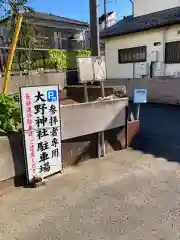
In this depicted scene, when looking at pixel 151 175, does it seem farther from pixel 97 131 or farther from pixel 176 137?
pixel 176 137

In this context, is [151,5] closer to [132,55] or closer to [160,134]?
[132,55]

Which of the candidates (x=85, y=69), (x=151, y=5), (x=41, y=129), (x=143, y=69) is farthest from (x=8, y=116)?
(x=151, y=5)

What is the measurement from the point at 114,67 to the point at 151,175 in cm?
1247

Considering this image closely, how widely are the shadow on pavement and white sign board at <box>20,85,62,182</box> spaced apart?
241 cm

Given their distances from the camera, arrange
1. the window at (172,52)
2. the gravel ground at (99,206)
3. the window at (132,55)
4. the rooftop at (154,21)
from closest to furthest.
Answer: the gravel ground at (99,206)
the window at (172,52)
the rooftop at (154,21)
the window at (132,55)

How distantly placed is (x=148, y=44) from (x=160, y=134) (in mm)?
8321

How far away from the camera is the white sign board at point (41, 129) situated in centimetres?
388

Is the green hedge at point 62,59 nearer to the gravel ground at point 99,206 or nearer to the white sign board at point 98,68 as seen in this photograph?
the white sign board at point 98,68

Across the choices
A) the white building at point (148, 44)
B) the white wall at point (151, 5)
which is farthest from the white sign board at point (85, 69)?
the white wall at point (151, 5)

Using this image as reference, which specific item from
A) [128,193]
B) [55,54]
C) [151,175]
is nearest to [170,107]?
[55,54]

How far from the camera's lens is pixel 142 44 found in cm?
1404

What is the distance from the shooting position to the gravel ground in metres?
2.89

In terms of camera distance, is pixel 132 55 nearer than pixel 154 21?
No

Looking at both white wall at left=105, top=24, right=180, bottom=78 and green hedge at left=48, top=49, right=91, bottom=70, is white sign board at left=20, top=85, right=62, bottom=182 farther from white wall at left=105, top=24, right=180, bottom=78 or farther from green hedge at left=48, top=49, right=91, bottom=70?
white wall at left=105, top=24, right=180, bottom=78
